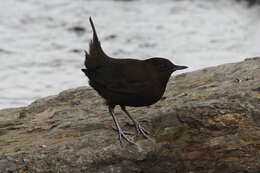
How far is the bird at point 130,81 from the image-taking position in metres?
4.90

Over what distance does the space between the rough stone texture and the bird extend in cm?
15

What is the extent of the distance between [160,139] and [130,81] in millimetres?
444

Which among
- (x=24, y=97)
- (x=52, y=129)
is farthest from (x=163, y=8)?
(x=52, y=129)

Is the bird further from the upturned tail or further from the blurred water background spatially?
the blurred water background

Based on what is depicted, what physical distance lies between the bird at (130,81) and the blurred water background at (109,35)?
3.92 meters

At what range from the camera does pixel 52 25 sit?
12188 millimetres

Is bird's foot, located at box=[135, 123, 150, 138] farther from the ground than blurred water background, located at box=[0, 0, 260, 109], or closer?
farther from the ground

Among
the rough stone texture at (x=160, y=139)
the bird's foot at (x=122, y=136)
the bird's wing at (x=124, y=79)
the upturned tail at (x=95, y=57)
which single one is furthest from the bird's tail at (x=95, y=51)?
the bird's foot at (x=122, y=136)

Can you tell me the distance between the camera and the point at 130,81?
498 centimetres

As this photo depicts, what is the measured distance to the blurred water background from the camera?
10.1 m

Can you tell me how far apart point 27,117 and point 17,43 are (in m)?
5.71

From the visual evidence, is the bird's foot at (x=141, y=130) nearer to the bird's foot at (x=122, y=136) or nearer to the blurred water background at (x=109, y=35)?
the bird's foot at (x=122, y=136)

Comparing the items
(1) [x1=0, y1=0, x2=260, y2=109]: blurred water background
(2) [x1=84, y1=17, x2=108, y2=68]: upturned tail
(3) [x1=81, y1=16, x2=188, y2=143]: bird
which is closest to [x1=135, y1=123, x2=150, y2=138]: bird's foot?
(3) [x1=81, y1=16, x2=188, y2=143]: bird

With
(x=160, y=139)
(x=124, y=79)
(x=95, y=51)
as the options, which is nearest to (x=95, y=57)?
(x=95, y=51)
